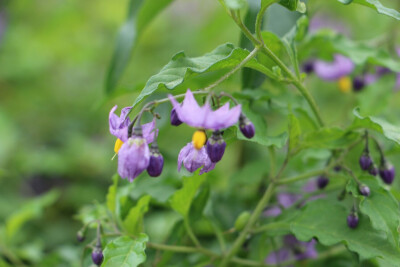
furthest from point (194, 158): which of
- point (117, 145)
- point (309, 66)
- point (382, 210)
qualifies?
point (309, 66)

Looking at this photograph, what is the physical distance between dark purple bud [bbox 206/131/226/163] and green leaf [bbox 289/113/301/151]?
0.28 m

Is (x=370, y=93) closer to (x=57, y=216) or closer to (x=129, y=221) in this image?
(x=129, y=221)

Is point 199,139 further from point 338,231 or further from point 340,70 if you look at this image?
point 340,70

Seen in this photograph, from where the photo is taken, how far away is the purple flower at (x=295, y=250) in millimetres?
1580

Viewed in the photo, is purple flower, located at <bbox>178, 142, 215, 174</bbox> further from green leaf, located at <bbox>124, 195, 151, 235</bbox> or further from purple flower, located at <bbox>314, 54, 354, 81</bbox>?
purple flower, located at <bbox>314, 54, 354, 81</bbox>

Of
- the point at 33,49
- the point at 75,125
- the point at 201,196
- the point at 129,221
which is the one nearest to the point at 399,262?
the point at 201,196

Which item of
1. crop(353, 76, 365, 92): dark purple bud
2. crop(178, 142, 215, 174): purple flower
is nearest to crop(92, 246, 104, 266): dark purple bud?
crop(178, 142, 215, 174): purple flower

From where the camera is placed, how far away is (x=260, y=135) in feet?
4.00

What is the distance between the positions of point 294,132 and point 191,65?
360 mm

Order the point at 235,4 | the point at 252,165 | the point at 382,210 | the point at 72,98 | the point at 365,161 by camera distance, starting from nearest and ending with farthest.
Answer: the point at 235,4 → the point at 382,210 → the point at 365,161 → the point at 252,165 → the point at 72,98

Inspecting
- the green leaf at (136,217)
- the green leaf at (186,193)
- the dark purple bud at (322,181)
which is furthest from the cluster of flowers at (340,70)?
the green leaf at (136,217)

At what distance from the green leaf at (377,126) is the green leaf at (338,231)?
0.23 meters

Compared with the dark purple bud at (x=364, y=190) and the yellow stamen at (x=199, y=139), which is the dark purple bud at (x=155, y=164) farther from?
the dark purple bud at (x=364, y=190)

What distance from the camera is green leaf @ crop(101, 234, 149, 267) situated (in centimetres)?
107
